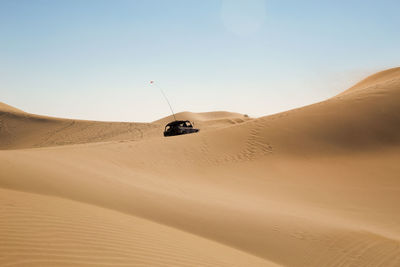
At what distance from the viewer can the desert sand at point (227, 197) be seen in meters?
3.32

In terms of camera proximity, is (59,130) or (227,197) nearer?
(227,197)

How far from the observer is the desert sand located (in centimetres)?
332

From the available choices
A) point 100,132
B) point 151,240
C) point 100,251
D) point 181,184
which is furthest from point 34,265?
point 100,132

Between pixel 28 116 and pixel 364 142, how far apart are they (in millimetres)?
47144

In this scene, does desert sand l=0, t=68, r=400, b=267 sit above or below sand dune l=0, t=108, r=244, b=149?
below

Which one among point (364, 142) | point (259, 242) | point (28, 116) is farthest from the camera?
point (28, 116)

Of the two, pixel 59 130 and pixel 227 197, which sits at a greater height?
pixel 59 130

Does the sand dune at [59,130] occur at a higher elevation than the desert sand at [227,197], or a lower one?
higher

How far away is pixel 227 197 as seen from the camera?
777 cm

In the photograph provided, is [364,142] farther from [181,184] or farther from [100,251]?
[100,251]

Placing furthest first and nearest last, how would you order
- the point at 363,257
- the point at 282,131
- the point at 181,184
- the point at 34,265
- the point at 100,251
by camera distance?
the point at 282,131, the point at 181,184, the point at 363,257, the point at 100,251, the point at 34,265

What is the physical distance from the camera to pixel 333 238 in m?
4.98

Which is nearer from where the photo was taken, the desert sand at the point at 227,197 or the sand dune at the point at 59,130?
the desert sand at the point at 227,197

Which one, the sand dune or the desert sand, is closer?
the desert sand
